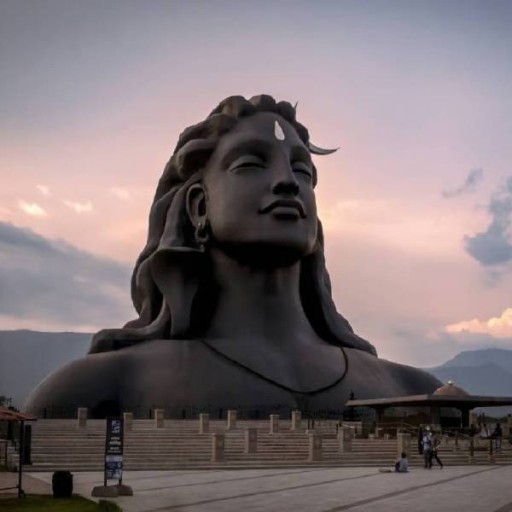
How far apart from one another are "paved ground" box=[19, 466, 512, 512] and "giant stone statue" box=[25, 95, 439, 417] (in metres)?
14.5

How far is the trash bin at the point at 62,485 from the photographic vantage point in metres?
17.8

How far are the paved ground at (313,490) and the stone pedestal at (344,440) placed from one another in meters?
4.56

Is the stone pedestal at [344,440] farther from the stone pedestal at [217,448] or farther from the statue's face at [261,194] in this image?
the statue's face at [261,194]

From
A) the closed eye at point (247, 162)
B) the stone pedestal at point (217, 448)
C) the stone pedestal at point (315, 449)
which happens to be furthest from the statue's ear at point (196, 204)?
the stone pedestal at point (217, 448)

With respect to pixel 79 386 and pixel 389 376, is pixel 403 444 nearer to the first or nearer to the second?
pixel 389 376

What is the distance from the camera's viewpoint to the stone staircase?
2762 cm

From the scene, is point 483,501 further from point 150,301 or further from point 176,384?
point 150,301

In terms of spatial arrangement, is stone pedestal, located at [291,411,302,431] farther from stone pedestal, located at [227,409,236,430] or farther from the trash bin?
the trash bin

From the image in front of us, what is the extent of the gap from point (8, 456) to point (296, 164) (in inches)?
794

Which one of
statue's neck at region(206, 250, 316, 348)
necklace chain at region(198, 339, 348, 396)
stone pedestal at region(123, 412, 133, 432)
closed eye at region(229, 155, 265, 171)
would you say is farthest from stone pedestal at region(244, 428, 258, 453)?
closed eye at region(229, 155, 265, 171)

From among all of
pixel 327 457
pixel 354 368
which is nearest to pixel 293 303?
pixel 354 368

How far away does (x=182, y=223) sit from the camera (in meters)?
43.7

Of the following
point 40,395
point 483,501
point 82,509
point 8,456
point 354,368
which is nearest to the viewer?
point 82,509

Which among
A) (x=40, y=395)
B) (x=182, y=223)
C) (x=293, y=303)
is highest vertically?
(x=182, y=223)
